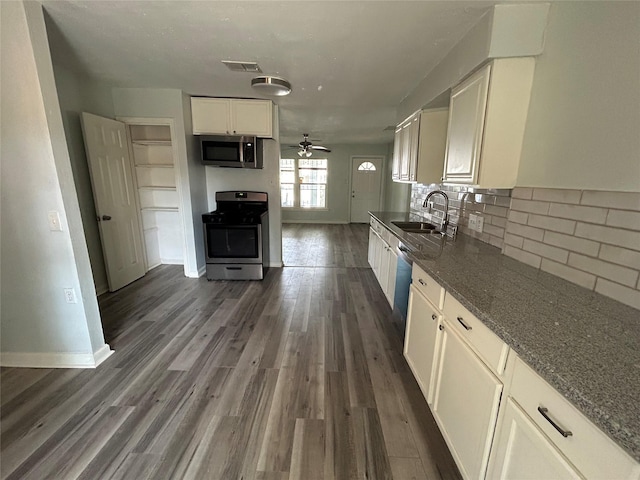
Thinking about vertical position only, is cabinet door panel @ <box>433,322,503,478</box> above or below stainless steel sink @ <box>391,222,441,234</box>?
below

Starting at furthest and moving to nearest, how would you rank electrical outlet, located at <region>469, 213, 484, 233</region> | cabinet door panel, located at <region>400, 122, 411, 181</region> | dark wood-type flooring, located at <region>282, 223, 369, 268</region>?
1. dark wood-type flooring, located at <region>282, 223, 369, 268</region>
2. cabinet door panel, located at <region>400, 122, 411, 181</region>
3. electrical outlet, located at <region>469, 213, 484, 233</region>

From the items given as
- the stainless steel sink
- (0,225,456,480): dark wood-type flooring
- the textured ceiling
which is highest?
the textured ceiling

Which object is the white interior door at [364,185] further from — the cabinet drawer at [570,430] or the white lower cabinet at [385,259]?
the cabinet drawer at [570,430]

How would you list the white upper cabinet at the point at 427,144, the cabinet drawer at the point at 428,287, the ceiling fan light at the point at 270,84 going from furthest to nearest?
the white upper cabinet at the point at 427,144
the ceiling fan light at the point at 270,84
the cabinet drawer at the point at 428,287

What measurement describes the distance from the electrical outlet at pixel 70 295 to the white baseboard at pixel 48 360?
1.39ft

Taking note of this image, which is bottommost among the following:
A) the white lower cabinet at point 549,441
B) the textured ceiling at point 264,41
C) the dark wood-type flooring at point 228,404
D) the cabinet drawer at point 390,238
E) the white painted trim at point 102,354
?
the dark wood-type flooring at point 228,404

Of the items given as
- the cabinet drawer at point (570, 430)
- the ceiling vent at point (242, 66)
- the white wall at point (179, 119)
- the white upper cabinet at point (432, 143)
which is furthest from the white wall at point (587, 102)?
the white wall at point (179, 119)

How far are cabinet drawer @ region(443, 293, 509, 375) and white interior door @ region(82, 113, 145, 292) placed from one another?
362cm

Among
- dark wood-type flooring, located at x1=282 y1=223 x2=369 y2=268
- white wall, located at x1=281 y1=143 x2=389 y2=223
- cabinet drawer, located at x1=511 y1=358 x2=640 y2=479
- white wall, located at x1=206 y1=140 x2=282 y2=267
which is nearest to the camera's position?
cabinet drawer, located at x1=511 y1=358 x2=640 y2=479

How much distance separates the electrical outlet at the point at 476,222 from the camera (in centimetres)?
214

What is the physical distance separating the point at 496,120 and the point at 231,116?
308 centimetres

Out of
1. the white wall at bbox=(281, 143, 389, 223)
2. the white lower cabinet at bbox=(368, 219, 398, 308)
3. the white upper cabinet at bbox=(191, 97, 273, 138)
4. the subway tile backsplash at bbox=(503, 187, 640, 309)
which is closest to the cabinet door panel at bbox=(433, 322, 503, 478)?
the subway tile backsplash at bbox=(503, 187, 640, 309)

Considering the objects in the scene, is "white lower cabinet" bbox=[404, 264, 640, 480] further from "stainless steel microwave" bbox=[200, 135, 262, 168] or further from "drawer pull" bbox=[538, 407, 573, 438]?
"stainless steel microwave" bbox=[200, 135, 262, 168]

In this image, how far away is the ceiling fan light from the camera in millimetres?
2506
